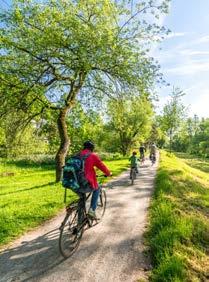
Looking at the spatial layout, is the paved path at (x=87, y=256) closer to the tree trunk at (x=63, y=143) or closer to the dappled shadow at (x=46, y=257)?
the dappled shadow at (x=46, y=257)

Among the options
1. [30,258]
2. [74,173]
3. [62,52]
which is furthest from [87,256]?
[62,52]

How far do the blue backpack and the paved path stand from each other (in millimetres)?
1421

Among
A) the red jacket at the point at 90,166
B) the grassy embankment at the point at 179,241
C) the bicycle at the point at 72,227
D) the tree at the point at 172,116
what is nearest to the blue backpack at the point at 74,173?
the red jacket at the point at 90,166

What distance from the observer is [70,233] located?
7.28 meters

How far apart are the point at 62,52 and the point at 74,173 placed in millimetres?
9443

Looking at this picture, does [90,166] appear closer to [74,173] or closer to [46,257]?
[74,173]

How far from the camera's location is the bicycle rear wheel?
6.78m

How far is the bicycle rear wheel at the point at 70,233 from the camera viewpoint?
6775 millimetres

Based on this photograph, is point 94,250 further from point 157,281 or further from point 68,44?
point 68,44

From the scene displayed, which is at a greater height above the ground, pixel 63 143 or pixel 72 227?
pixel 63 143

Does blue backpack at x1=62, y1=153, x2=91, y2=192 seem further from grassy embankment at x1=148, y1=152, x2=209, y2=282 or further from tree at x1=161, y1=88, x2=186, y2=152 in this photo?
tree at x1=161, y1=88, x2=186, y2=152

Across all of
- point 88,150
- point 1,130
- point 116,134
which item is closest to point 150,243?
point 88,150

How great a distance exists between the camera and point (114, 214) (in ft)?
33.4

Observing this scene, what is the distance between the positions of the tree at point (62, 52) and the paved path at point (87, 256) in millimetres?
7904
